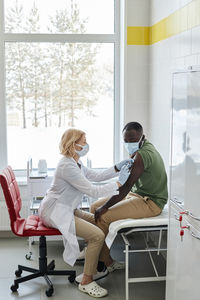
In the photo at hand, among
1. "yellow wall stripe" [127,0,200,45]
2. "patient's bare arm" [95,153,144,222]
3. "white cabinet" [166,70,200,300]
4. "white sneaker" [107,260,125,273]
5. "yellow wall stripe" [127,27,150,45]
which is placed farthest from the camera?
"yellow wall stripe" [127,27,150,45]

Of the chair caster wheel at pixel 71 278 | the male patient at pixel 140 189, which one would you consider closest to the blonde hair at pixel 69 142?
the male patient at pixel 140 189

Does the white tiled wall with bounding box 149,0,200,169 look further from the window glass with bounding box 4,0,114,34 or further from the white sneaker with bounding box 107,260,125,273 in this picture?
the white sneaker with bounding box 107,260,125,273

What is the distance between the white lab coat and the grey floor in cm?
29

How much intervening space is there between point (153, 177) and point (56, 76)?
6.13ft

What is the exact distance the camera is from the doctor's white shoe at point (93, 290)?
3.33 meters

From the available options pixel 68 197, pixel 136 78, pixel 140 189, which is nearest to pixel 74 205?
pixel 68 197

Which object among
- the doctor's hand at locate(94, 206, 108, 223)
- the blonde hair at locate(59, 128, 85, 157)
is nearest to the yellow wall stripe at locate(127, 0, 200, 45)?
the blonde hair at locate(59, 128, 85, 157)

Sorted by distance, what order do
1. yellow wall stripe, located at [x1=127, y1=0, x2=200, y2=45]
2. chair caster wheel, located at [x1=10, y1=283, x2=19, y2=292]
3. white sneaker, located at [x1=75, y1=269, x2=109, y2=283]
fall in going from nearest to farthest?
yellow wall stripe, located at [x1=127, y1=0, x2=200, y2=45]
chair caster wheel, located at [x1=10, y1=283, x2=19, y2=292]
white sneaker, located at [x1=75, y1=269, x2=109, y2=283]

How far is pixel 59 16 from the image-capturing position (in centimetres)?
464

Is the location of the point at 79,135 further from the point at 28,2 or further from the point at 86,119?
the point at 28,2

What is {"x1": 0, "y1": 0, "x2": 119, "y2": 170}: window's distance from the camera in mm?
4621

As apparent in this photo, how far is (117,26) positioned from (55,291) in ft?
9.13

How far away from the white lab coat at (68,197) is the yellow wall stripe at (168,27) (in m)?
1.29

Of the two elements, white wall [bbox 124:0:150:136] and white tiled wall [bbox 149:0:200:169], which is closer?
white tiled wall [bbox 149:0:200:169]
